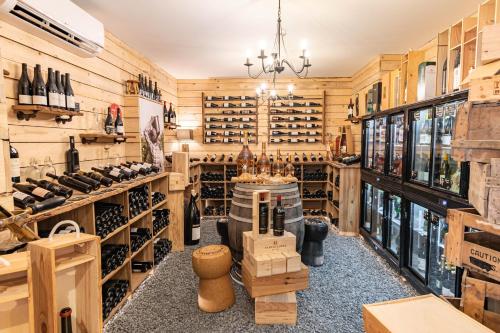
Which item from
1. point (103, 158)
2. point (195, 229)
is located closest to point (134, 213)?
point (103, 158)

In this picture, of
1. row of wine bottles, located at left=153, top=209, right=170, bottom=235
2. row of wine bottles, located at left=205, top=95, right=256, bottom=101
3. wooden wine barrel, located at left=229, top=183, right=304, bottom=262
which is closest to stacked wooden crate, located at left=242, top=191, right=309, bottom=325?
wooden wine barrel, located at left=229, top=183, right=304, bottom=262

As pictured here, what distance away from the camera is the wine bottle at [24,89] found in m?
2.38

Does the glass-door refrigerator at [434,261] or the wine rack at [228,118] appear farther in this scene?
the wine rack at [228,118]

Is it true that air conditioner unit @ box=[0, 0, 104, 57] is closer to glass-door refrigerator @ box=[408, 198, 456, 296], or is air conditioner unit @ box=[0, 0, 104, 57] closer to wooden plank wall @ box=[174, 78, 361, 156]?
glass-door refrigerator @ box=[408, 198, 456, 296]

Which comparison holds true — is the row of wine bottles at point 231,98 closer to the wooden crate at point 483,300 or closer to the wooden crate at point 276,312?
the wooden crate at point 276,312

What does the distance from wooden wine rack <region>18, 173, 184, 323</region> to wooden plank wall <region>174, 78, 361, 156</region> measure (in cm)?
261

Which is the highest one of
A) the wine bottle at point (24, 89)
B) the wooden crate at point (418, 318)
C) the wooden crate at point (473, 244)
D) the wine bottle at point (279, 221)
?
the wine bottle at point (24, 89)

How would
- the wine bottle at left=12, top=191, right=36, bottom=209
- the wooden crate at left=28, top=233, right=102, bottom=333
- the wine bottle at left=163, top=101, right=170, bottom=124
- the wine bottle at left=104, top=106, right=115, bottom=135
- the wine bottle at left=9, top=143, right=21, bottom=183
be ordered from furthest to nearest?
the wine bottle at left=163, top=101, right=170, bottom=124
the wine bottle at left=104, top=106, right=115, bottom=135
the wine bottle at left=9, top=143, right=21, bottom=183
the wine bottle at left=12, top=191, right=36, bottom=209
the wooden crate at left=28, top=233, right=102, bottom=333

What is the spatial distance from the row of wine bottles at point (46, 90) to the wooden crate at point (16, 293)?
1.44 metres

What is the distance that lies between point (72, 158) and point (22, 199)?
1116 millimetres

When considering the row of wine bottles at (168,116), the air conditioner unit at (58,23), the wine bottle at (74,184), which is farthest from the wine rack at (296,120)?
the wine bottle at (74,184)

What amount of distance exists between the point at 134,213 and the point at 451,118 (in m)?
3.34

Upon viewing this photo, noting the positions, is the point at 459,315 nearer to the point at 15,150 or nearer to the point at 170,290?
the point at 170,290

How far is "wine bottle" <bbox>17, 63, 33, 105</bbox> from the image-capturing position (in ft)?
7.82
